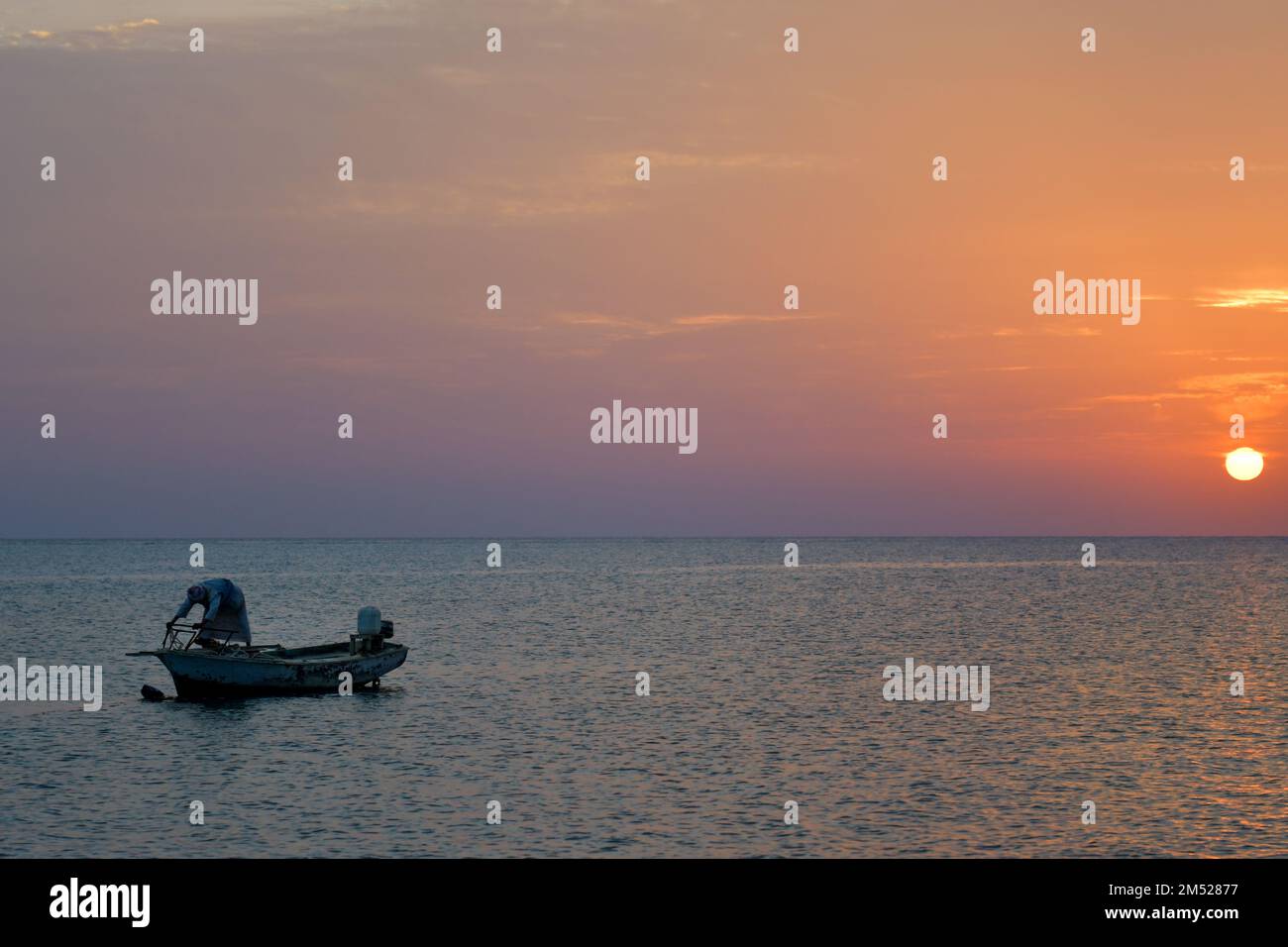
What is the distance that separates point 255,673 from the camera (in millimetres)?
63750

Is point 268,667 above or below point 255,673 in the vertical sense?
above

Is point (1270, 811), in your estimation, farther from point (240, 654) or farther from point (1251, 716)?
point (240, 654)

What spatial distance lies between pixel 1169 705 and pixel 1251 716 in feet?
14.7

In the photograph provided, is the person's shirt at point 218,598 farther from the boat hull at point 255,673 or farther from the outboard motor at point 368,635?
the outboard motor at point 368,635

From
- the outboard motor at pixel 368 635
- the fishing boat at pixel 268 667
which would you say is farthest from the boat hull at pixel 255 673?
the outboard motor at pixel 368 635

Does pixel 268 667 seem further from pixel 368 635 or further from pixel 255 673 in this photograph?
pixel 368 635

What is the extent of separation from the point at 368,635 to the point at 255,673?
8.76 metres

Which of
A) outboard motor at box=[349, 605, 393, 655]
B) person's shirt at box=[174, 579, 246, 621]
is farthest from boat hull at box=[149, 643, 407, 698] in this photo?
person's shirt at box=[174, 579, 246, 621]

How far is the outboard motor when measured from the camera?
71.1 m

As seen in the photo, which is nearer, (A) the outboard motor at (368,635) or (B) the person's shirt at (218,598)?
(B) the person's shirt at (218,598)

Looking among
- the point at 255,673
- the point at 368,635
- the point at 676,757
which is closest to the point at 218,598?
the point at 255,673

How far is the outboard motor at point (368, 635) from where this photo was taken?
71.1 meters
